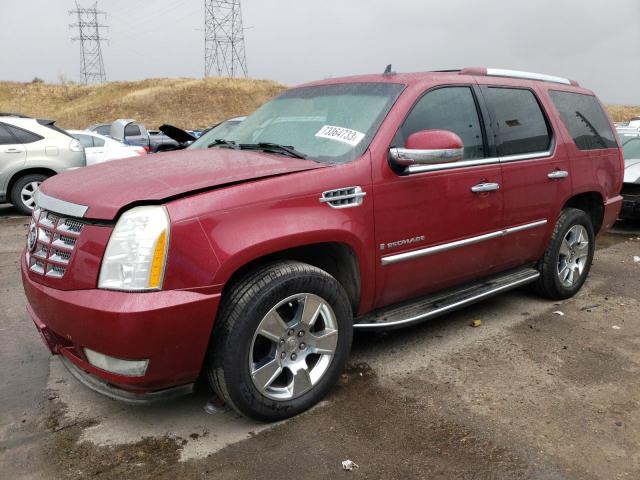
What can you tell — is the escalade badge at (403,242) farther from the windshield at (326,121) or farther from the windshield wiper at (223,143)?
the windshield wiper at (223,143)

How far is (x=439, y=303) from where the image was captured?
3617mm

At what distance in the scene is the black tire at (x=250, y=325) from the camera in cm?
257

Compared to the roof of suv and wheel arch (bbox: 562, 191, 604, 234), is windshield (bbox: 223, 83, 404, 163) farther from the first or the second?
wheel arch (bbox: 562, 191, 604, 234)

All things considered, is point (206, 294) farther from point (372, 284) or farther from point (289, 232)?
point (372, 284)

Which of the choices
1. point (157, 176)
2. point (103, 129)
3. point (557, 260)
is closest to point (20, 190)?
Result: point (157, 176)

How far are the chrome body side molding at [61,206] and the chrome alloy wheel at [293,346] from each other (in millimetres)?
985

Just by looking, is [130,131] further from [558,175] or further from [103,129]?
[558,175]

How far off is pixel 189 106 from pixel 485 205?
53.1 m

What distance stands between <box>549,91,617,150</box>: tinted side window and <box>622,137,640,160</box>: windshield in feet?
14.0

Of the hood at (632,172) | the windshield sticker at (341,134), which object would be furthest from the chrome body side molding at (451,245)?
the hood at (632,172)

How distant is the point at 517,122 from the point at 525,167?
13.9 inches

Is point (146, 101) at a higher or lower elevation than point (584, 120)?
higher

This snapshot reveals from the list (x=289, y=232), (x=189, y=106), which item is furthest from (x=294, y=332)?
(x=189, y=106)

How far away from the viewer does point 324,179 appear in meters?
2.90
